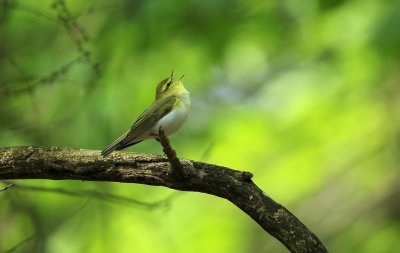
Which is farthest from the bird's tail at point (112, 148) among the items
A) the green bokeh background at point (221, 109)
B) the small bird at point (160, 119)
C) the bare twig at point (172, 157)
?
the green bokeh background at point (221, 109)

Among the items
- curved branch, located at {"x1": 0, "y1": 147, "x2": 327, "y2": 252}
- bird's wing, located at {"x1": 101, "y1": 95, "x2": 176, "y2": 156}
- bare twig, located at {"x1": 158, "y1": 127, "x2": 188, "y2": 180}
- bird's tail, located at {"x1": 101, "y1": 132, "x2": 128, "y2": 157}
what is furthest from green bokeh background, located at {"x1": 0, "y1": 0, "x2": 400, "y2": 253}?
bare twig, located at {"x1": 158, "y1": 127, "x2": 188, "y2": 180}

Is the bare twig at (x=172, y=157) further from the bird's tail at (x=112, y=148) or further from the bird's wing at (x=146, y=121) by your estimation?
the bird's wing at (x=146, y=121)

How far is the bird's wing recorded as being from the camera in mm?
4441

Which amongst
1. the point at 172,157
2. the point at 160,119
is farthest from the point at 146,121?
the point at 172,157

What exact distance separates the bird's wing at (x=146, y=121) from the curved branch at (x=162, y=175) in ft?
1.03

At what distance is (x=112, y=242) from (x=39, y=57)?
6.41 ft

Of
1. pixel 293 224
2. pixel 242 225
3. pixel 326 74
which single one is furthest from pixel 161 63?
pixel 293 224

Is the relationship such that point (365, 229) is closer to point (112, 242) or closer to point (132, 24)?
point (112, 242)

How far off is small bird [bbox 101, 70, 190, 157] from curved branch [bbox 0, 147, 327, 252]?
0.38 metres

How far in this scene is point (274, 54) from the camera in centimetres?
834

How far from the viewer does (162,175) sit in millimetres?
3834

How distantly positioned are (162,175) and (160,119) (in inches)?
37.4

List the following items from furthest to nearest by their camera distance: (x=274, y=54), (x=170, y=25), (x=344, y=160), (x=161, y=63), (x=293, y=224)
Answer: (x=344, y=160) < (x=274, y=54) < (x=161, y=63) < (x=170, y=25) < (x=293, y=224)

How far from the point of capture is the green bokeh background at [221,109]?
6.54 meters
